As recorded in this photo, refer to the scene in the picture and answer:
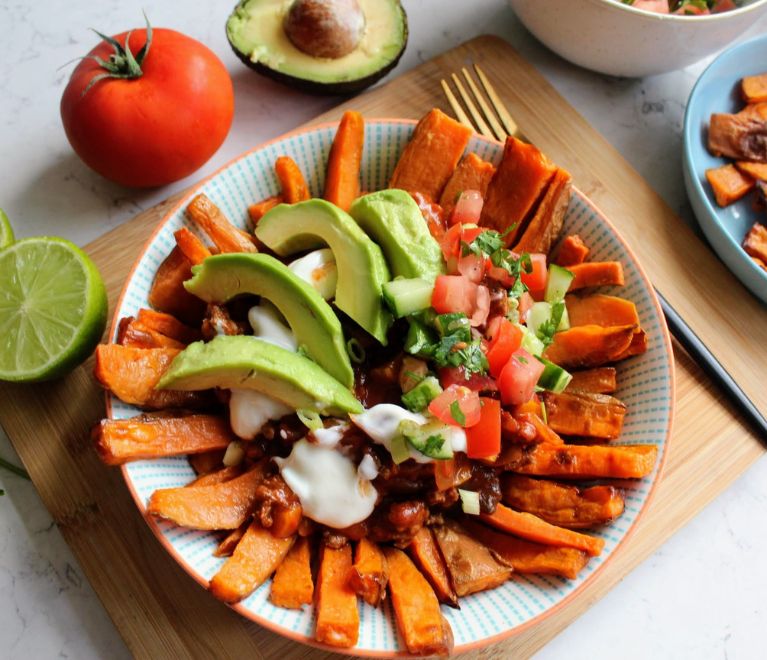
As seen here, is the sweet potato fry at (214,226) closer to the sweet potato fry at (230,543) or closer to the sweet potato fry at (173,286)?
the sweet potato fry at (173,286)

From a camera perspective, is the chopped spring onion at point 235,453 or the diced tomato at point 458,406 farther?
the chopped spring onion at point 235,453

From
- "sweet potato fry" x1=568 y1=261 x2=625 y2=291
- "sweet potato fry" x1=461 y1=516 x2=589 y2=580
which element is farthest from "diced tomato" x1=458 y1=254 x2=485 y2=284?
"sweet potato fry" x1=461 y1=516 x2=589 y2=580

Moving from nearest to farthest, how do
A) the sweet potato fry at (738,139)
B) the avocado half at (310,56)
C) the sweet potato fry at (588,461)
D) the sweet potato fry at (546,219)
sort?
the sweet potato fry at (588,461) < the sweet potato fry at (546,219) < the avocado half at (310,56) < the sweet potato fry at (738,139)

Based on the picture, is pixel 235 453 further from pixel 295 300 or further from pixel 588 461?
pixel 588 461

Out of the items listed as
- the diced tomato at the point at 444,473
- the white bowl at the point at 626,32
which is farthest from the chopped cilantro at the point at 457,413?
the white bowl at the point at 626,32

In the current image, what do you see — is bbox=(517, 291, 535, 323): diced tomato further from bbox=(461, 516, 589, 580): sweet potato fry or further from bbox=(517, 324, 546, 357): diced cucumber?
bbox=(461, 516, 589, 580): sweet potato fry

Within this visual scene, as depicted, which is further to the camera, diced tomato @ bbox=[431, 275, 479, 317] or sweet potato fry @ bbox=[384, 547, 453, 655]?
diced tomato @ bbox=[431, 275, 479, 317]

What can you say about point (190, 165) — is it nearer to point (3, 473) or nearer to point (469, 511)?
point (3, 473)
